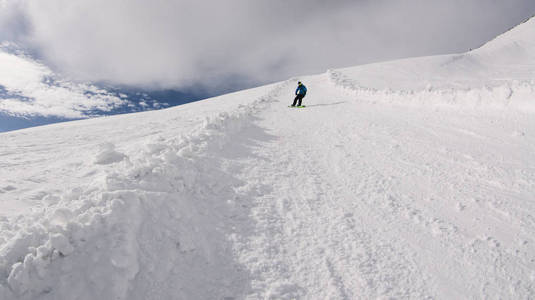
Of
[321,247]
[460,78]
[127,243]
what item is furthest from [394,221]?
[460,78]

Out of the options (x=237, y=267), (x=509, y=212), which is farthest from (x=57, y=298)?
(x=509, y=212)

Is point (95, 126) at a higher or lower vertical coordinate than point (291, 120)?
higher

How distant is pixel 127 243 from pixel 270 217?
6.46 ft

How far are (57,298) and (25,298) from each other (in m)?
0.23

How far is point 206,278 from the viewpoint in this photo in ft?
8.97

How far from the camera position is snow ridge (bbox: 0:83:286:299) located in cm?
215

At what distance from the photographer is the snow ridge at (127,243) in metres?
2.15

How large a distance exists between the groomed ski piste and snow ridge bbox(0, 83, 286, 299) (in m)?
0.01

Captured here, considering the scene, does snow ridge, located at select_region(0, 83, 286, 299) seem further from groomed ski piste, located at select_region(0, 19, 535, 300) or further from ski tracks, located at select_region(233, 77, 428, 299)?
ski tracks, located at select_region(233, 77, 428, 299)

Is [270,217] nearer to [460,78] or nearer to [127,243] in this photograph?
[127,243]

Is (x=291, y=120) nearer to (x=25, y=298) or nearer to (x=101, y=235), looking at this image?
(x=101, y=235)

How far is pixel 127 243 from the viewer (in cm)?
255

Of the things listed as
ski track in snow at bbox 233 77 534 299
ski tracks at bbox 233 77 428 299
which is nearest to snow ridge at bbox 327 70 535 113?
ski track in snow at bbox 233 77 534 299

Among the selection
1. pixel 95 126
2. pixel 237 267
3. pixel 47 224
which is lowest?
pixel 237 267
